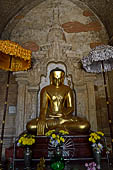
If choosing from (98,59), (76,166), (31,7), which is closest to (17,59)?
(98,59)

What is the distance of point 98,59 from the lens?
14.0 feet

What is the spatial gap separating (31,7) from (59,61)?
2.72 meters

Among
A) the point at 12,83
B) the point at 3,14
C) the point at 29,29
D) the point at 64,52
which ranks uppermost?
the point at 3,14

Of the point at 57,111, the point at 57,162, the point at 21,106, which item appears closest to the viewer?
the point at 57,162

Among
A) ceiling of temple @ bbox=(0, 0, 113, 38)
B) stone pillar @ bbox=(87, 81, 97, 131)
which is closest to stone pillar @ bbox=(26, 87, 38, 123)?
stone pillar @ bbox=(87, 81, 97, 131)

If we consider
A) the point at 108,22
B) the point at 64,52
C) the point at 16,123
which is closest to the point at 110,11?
the point at 108,22

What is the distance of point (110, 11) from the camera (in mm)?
5484

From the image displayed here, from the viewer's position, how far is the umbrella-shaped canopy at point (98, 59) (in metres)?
4.23

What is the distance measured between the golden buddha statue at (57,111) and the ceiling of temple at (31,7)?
9.00 ft

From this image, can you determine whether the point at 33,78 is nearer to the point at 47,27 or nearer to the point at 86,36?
the point at 47,27

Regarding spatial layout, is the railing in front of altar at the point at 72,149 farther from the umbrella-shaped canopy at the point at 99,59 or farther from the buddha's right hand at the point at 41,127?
the umbrella-shaped canopy at the point at 99,59

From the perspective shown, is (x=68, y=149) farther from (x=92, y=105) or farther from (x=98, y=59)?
(x=98, y=59)

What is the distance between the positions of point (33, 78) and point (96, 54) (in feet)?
7.22

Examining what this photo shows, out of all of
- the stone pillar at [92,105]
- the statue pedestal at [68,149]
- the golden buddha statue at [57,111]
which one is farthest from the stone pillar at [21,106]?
the stone pillar at [92,105]
